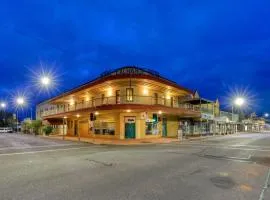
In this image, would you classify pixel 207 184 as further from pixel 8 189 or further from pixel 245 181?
pixel 8 189

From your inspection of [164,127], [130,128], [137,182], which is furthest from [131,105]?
[137,182]

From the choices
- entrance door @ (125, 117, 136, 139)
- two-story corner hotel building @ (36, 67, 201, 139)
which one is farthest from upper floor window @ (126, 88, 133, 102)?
entrance door @ (125, 117, 136, 139)

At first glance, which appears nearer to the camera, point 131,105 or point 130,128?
point 131,105

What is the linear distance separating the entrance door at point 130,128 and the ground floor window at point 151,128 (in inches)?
77.1

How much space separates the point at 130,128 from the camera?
2886cm

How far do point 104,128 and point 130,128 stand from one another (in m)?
4.84

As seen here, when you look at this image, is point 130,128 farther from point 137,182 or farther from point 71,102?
point 137,182

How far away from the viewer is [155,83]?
29.0m

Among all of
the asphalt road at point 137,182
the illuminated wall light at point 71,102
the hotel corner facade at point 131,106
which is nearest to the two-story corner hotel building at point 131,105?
the hotel corner facade at point 131,106

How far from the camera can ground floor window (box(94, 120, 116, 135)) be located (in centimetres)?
3019

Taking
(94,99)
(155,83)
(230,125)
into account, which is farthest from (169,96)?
(230,125)

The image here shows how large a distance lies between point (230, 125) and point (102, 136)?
148 feet

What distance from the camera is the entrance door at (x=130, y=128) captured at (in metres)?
28.7

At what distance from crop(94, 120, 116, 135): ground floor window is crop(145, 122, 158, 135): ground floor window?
4377 millimetres
